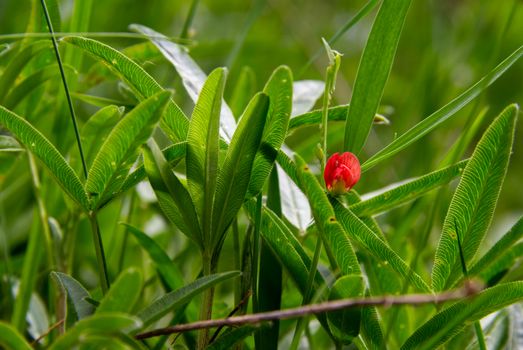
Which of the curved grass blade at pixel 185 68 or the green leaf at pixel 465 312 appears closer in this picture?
the green leaf at pixel 465 312

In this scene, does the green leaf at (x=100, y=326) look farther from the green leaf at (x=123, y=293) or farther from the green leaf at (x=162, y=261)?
the green leaf at (x=162, y=261)

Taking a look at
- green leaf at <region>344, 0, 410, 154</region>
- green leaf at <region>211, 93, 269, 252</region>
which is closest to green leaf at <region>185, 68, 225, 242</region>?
green leaf at <region>211, 93, 269, 252</region>

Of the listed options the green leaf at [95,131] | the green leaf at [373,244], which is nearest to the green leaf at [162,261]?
the green leaf at [95,131]

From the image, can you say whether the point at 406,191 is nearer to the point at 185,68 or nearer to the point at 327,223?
the point at 327,223

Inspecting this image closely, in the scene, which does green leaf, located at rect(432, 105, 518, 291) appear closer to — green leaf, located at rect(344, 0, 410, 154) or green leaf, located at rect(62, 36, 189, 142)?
green leaf, located at rect(344, 0, 410, 154)

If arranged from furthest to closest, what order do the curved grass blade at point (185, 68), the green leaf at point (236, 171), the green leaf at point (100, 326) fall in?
the curved grass blade at point (185, 68), the green leaf at point (236, 171), the green leaf at point (100, 326)

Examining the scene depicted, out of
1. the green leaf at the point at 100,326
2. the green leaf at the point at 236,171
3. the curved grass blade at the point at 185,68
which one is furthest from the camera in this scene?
the curved grass blade at the point at 185,68

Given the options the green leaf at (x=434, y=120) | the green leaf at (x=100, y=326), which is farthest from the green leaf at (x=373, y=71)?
the green leaf at (x=100, y=326)

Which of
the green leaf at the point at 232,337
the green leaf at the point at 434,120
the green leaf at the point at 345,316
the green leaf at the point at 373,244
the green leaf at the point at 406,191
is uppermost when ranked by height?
the green leaf at the point at 434,120

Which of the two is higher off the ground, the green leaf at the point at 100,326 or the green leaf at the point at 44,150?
the green leaf at the point at 44,150
